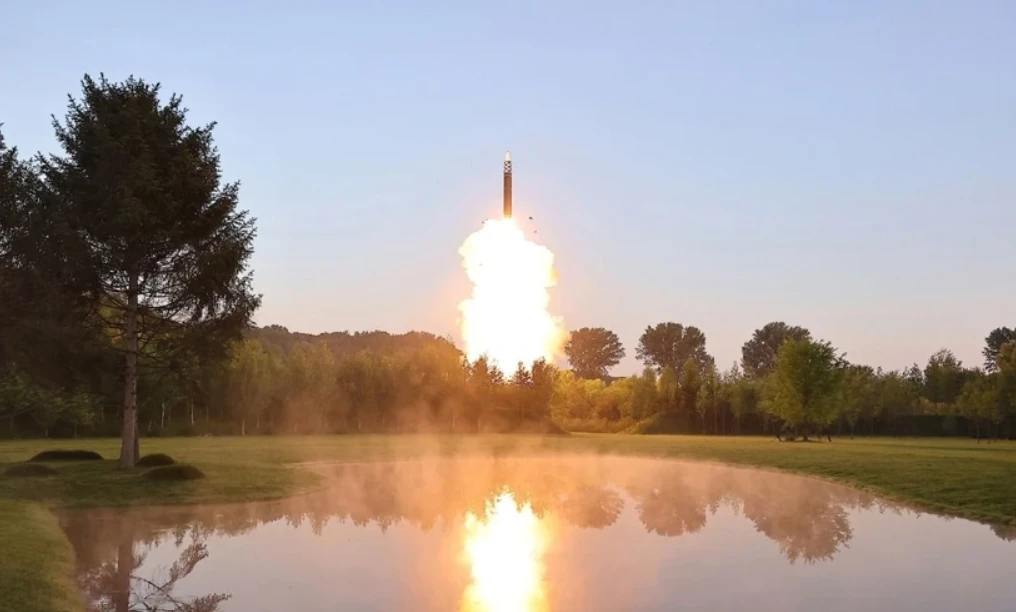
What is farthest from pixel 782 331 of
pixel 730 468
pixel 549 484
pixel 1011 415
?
pixel 549 484

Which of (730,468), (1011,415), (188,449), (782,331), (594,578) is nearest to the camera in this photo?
(594,578)

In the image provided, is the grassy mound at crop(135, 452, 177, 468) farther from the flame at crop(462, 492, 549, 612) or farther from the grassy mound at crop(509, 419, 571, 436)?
the grassy mound at crop(509, 419, 571, 436)

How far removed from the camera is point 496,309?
333 ft

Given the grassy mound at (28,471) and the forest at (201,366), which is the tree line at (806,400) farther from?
the grassy mound at (28,471)

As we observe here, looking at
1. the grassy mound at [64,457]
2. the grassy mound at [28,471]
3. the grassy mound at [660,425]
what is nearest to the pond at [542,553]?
the grassy mound at [28,471]

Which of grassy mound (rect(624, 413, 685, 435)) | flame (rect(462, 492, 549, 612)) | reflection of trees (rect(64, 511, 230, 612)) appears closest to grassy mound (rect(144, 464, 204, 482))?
reflection of trees (rect(64, 511, 230, 612))

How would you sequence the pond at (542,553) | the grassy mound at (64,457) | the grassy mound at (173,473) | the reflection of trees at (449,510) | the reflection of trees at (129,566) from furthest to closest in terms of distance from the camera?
the grassy mound at (64,457) → the grassy mound at (173,473) → the reflection of trees at (449,510) → the pond at (542,553) → the reflection of trees at (129,566)

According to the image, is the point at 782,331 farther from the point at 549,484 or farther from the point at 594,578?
the point at 594,578

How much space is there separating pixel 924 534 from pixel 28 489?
99.3ft

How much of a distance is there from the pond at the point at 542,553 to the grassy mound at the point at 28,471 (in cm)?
556

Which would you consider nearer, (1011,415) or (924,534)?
(924,534)

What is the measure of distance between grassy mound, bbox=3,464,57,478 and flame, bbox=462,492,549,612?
17.5 metres

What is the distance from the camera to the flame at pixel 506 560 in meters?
16.3

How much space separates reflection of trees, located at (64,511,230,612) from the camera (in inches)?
655
